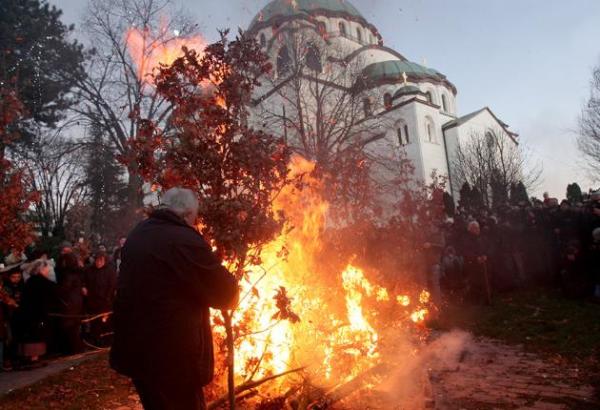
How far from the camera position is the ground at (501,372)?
5.02 metres

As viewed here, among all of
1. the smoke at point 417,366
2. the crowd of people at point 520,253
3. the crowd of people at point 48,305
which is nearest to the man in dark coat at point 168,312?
the smoke at point 417,366

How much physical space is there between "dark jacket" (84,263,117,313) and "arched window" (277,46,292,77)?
57.8ft

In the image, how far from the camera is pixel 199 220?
4.50 m

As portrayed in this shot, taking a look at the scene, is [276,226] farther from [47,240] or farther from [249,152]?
[47,240]

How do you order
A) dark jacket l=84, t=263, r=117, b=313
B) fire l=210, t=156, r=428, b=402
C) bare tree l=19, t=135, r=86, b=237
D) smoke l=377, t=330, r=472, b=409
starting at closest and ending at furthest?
smoke l=377, t=330, r=472, b=409 < fire l=210, t=156, r=428, b=402 < dark jacket l=84, t=263, r=117, b=313 < bare tree l=19, t=135, r=86, b=237

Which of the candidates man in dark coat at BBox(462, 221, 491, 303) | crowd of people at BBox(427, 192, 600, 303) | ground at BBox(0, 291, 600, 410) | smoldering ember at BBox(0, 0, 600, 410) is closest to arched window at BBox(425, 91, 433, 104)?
smoldering ember at BBox(0, 0, 600, 410)

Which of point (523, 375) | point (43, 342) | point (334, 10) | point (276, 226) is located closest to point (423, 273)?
point (523, 375)

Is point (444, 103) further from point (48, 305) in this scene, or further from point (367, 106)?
point (48, 305)

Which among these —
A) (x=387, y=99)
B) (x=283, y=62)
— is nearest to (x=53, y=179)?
(x=283, y=62)

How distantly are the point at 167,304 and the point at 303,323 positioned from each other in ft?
10.7

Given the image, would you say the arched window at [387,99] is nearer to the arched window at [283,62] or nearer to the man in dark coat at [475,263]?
the arched window at [283,62]

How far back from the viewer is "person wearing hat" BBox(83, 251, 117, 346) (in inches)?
374

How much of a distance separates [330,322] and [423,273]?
19.2 feet

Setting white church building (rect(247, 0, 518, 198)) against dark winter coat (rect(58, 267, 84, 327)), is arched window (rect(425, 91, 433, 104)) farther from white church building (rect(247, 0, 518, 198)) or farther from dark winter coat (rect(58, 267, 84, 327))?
→ dark winter coat (rect(58, 267, 84, 327))
